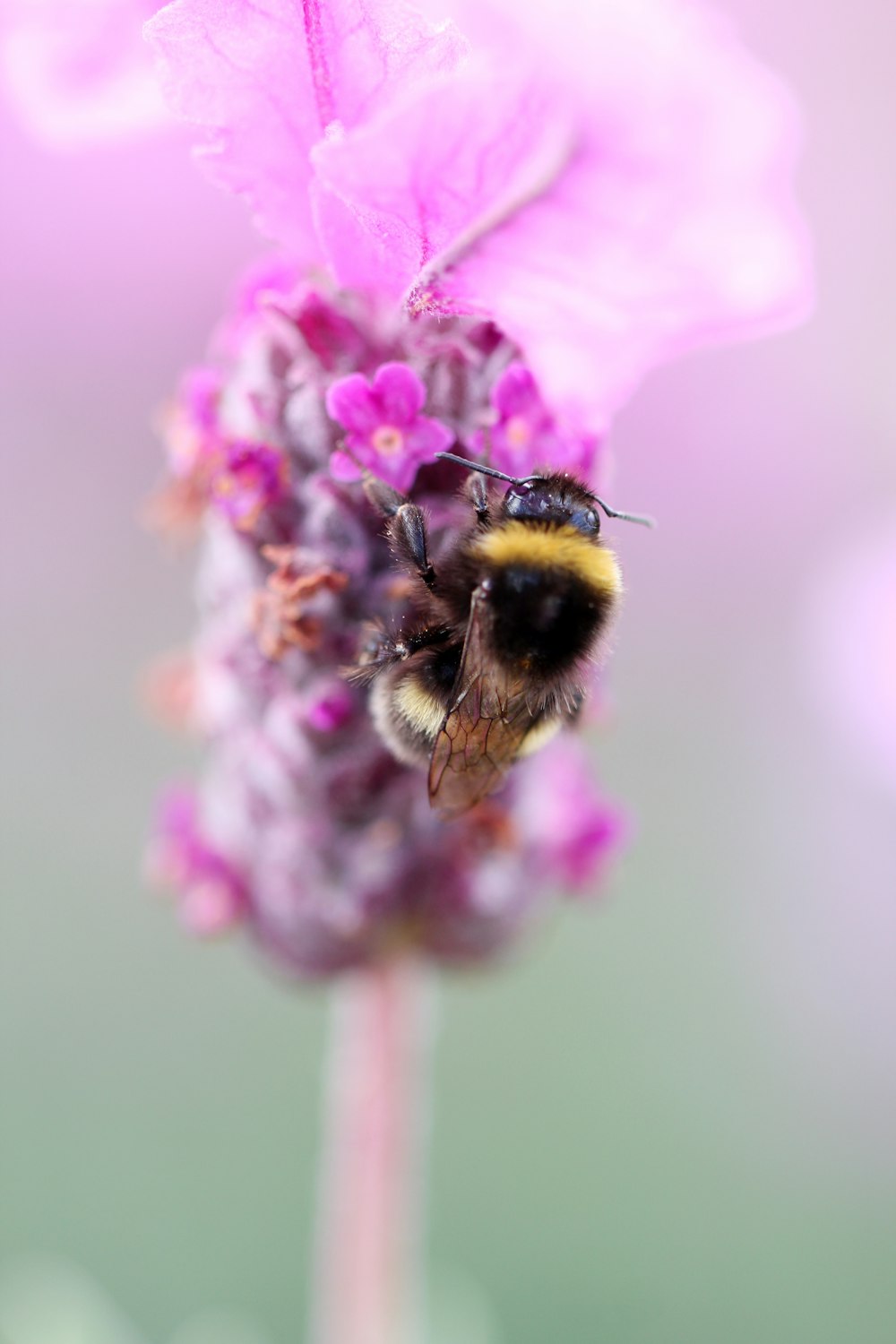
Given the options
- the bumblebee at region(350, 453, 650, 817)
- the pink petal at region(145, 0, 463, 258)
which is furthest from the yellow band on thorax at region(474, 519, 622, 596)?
the pink petal at region(145, 0, 463, 258)

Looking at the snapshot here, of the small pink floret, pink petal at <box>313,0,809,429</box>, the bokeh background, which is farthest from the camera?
the bokeh background

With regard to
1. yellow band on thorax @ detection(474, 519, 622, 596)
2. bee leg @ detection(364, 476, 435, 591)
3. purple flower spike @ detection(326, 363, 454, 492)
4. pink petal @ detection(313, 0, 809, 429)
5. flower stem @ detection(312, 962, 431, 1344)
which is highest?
pink petal @ detection(313, 0, 809, 429)

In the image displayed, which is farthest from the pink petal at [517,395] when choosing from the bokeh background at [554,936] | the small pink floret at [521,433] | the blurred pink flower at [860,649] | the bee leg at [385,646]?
the bokeh background at [554,936]

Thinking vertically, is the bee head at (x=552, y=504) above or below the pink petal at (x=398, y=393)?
below

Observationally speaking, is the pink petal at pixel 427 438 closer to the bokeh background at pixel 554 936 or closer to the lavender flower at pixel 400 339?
the lavender flower at pixel 400 339

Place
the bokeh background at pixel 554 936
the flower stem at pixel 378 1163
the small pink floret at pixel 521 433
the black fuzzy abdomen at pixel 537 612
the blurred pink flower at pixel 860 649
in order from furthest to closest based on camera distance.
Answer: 1. the bokeh background at pixel 554 936
2. the blurred pink flower at pixel 860 649
3. the flower stem at pixel 378 1163
4. the small pink floret at pixel 521 433
5. the black fuzzy abdomen at pixel 537 612

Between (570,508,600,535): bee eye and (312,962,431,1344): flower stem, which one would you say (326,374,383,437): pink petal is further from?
(312,962,431,1344): flower stem

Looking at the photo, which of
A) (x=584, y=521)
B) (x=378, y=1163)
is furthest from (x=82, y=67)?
(x=378, y=1163)

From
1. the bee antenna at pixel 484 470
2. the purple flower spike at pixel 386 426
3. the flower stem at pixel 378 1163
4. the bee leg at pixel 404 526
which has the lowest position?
the flower stem at pixel 378 1163
